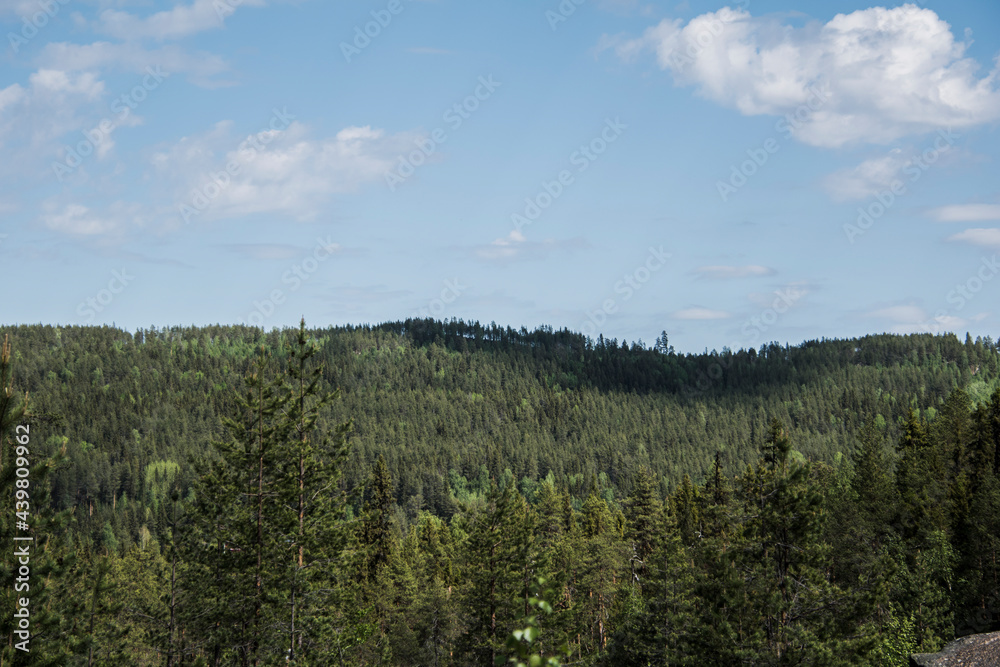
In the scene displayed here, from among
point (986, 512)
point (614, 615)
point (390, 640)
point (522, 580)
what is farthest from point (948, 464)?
point (390, 640)

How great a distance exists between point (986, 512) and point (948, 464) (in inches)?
655

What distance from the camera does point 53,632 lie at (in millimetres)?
18781

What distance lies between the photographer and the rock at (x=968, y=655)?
29.2m

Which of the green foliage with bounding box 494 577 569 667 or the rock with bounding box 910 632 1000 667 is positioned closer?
the green foliage with bounding box 494 577 569 667

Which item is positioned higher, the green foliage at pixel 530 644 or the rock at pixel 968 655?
the green foliage at pixel 530 644

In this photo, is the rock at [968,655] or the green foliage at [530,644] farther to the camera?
the rock at [968,655]

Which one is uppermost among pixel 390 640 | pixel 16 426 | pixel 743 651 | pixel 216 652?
pixel 16 426

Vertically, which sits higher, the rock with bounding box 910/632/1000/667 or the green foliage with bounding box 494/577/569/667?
the green foliage with bounding box 494/577/569/667

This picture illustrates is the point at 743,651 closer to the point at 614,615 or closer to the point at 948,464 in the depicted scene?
the point at 614,615

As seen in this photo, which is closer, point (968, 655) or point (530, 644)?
point (530, 644)

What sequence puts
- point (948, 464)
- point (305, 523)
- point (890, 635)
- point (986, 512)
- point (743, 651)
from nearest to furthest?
1. point (743, 651)
2. point (305, 523)
3. point (890, 635)
4. point (986, 512)
5. point (948, 464)

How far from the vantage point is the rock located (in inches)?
1152

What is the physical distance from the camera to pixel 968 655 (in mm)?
29844

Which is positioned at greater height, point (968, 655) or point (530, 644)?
point (530, 644)
